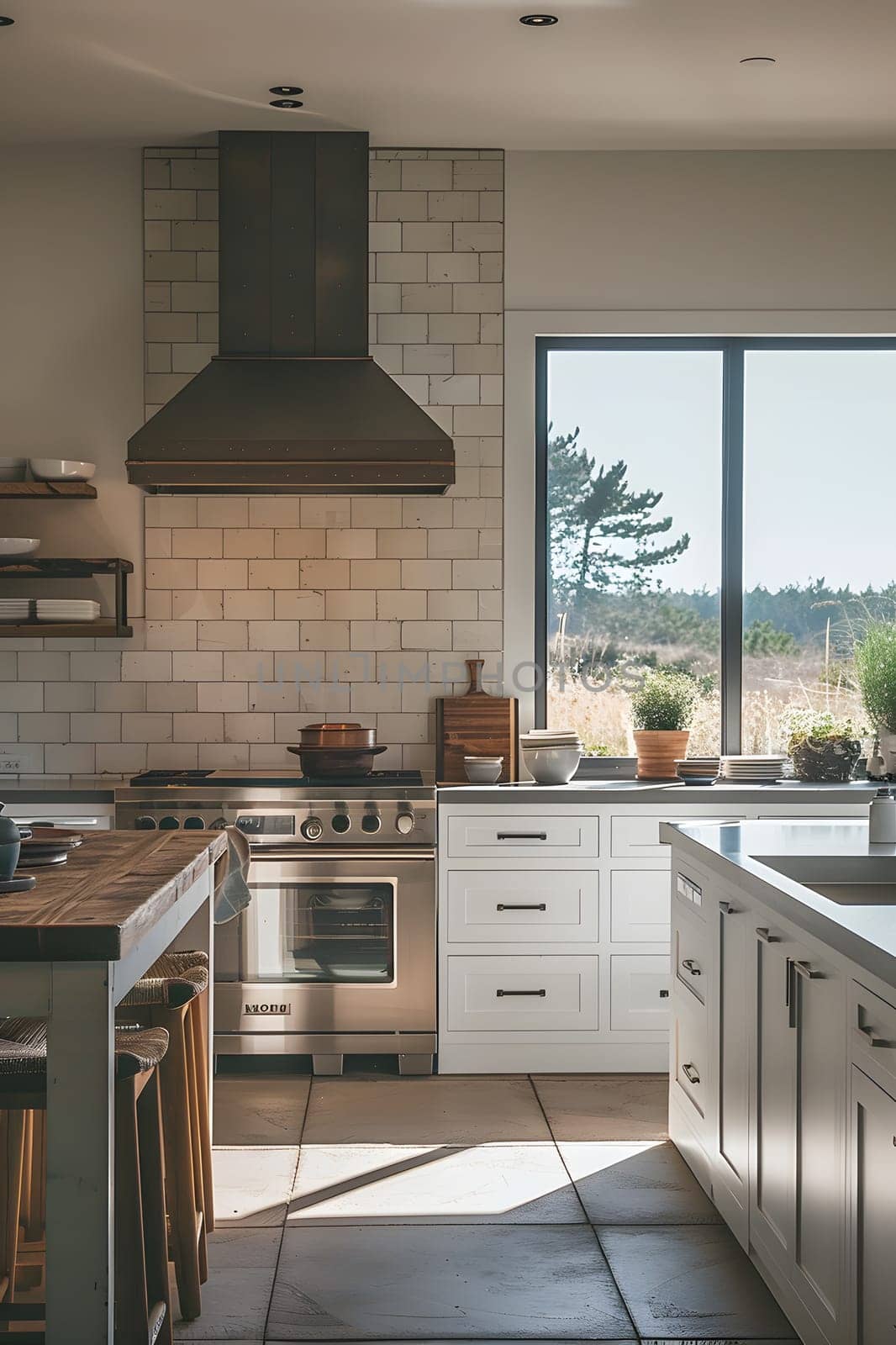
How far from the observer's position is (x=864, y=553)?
514cm

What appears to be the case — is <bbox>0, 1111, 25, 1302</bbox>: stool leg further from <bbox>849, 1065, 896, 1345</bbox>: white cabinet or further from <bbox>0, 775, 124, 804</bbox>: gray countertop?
<bbox>0, 775, 124, 804</bbox>: gray countertop

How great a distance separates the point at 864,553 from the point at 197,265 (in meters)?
2.87

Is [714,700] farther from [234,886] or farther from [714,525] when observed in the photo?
[234,886]

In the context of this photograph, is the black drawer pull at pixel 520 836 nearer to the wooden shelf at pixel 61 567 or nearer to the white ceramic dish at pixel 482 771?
the white ceramic dish at pixel 482 771

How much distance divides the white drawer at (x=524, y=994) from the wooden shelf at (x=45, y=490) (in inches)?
86.6

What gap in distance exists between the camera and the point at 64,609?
4.70m

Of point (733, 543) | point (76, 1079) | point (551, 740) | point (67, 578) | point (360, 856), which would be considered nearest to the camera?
point (76, 1079)

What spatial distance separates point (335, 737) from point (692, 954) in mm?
1714

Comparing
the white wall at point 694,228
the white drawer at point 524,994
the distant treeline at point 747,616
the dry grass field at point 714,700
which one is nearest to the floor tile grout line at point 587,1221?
the white drawer at point 524,994

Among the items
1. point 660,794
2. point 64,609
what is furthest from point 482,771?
point 64,609

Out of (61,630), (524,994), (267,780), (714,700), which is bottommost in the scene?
(524,994)

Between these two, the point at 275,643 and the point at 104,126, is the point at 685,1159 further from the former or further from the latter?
the point at 104,126

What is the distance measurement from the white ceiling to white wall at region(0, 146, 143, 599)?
25cm

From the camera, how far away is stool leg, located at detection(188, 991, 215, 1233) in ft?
9.50
